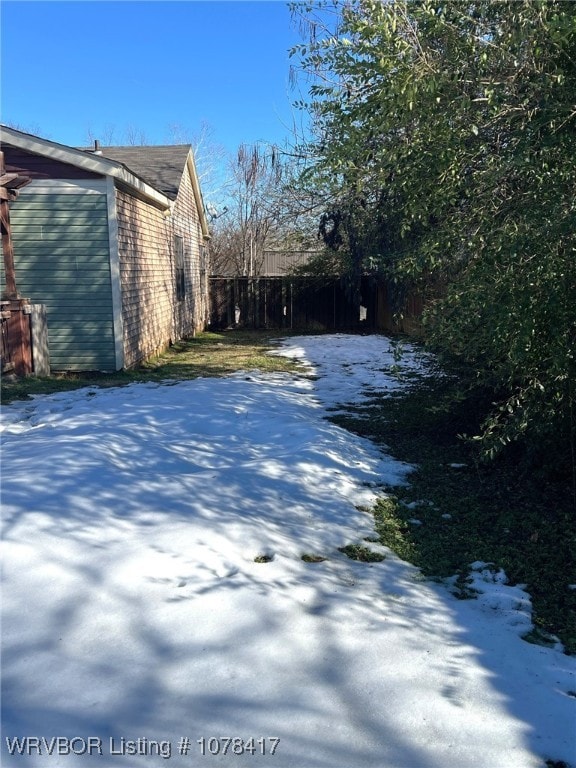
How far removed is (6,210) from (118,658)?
25.0ft

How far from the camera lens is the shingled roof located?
13.0 m

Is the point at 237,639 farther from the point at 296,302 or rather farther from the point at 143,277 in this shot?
the point at 296,302

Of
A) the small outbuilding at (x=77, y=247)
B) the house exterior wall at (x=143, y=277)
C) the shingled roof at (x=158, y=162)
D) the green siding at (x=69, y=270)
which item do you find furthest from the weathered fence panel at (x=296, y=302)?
the green siding at (x=69, y=270)

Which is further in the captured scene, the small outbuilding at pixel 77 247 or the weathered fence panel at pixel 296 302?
the weathered fence panel at pixel 296 302

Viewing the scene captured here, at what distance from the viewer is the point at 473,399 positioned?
5652mm

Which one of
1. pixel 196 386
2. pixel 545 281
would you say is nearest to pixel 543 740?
pixel 545 281

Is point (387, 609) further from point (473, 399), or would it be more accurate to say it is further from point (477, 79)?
point (473, 399)

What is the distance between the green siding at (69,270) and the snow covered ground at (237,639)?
5.13 metres

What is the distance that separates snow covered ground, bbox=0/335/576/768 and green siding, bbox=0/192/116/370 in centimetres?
513

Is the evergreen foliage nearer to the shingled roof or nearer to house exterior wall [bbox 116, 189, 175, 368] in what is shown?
house exterior wall [bbox 116, 189, 175, 368]

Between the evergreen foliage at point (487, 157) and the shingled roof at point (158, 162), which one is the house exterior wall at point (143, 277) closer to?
the shingled roof at point (158, 162)

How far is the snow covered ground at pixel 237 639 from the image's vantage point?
1.79 meters

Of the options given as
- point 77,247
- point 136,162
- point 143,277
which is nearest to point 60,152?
point 77,247

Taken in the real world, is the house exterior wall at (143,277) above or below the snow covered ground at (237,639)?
above
